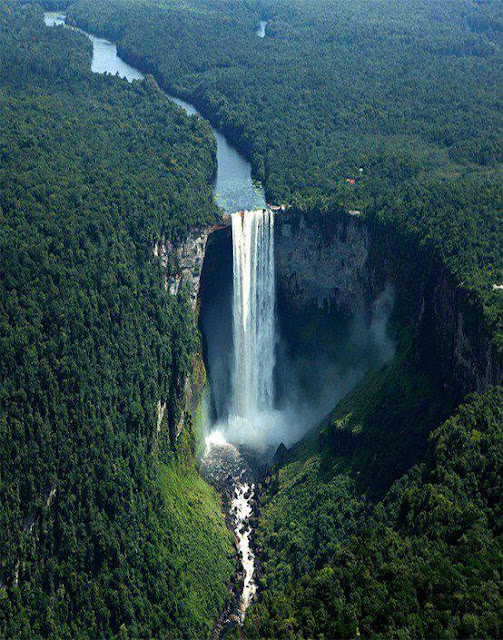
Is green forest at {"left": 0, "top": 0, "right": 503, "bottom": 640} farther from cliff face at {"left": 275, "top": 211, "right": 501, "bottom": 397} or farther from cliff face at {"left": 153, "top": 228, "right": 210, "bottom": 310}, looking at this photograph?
cliff face at {"left": 153, "top": 228, "right": 210, "bottom": 310}

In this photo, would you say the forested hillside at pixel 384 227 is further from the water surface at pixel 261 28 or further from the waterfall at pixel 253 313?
the waterfall at pixel 253 313

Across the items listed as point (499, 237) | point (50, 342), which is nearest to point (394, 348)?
point (499, 237)

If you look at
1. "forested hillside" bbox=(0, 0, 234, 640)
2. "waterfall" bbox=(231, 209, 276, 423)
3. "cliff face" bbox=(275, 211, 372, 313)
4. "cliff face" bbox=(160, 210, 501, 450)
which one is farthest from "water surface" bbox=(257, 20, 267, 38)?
"cliff face" bbox=(160, 210, 501, 450)

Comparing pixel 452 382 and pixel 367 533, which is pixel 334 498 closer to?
pixel 367 533

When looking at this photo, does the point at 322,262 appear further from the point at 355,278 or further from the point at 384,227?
the point at 384,227

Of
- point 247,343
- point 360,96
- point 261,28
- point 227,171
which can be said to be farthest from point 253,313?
point 261,28
